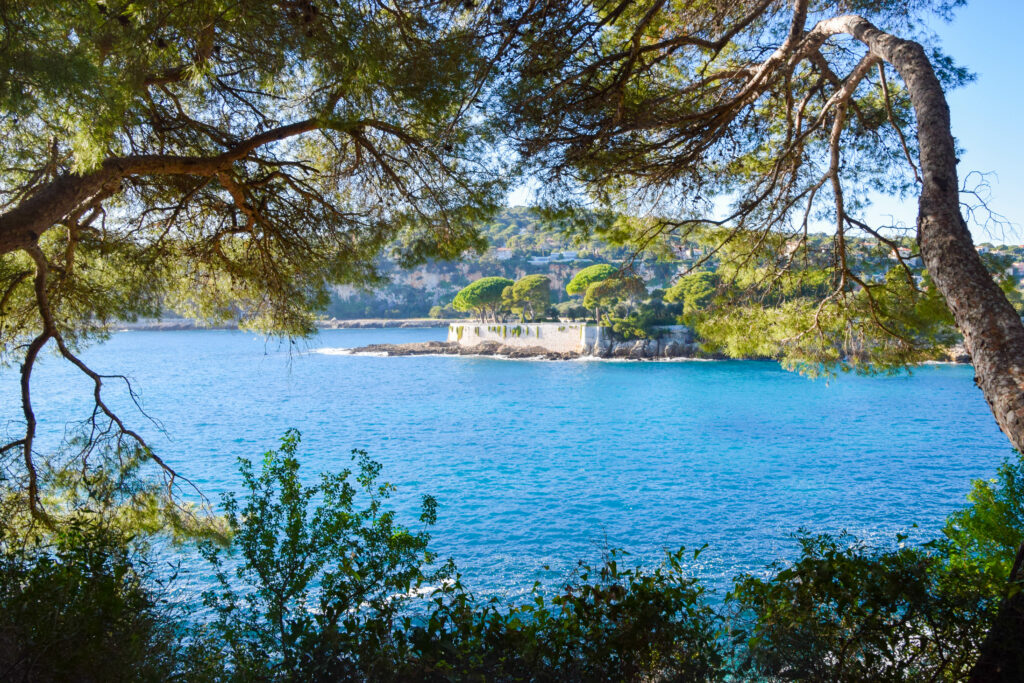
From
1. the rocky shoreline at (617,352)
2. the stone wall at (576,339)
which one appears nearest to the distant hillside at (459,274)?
the stone wall at (576,339)

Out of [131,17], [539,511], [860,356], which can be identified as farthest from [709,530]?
[131,17]

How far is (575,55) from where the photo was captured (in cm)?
370

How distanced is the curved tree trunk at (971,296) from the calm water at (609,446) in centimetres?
198

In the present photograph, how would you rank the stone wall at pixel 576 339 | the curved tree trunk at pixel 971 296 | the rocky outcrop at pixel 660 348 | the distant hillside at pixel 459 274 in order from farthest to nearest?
the distant hillside at pixel 459 274 < the stone wall at pixel 576 339 < the rocky outcrop at pixel 660 348 < the curved tree trunk at pixel 971 296

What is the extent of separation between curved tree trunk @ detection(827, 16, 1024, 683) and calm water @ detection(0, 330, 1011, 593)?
198 centimetres

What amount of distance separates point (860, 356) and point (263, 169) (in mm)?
4260

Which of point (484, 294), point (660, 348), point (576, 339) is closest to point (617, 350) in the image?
point (660, 348)

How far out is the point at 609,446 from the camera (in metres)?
15.5

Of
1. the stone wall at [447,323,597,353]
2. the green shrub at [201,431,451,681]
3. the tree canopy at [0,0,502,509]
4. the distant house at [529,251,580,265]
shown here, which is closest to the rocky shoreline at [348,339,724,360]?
the stone wall at [447,323,597,353]

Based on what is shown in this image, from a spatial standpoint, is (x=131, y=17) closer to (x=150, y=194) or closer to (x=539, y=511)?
(x=150, y=194)

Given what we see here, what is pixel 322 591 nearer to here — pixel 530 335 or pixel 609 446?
pixel 609 446

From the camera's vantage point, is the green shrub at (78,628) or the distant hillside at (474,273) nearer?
the green shrub at (78,628)

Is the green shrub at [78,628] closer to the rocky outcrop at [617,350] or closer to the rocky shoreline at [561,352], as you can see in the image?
the rocky shoreline at [561,352]

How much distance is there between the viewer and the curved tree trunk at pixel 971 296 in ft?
5.93
